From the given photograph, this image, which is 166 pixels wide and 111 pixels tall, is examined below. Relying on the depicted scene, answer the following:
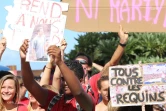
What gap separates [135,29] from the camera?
543 centimetres

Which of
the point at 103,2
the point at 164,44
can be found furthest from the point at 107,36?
the point at 103,2

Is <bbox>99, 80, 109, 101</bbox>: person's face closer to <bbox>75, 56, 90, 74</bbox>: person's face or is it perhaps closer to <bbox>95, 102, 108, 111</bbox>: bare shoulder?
<bbox>95, 102, 108, 111</bbox>: bare shoulder

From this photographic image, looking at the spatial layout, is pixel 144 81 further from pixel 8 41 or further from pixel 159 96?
pixel 8 41

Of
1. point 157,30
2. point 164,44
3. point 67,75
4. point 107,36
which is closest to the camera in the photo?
point 67,75

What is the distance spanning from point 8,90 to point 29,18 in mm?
740

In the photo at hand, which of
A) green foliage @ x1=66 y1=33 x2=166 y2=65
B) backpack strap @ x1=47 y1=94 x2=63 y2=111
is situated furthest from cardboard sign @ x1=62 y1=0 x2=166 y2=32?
green foliage @ x1=66 y1=33 x2=166 y2=65

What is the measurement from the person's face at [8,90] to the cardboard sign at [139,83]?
0.94m

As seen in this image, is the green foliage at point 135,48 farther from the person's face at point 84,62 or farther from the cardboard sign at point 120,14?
the cardboard sign at point 120,14

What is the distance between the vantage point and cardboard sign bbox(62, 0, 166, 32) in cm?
542

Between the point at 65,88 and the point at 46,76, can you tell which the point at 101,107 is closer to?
the point at 46,76

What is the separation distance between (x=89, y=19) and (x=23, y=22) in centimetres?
79

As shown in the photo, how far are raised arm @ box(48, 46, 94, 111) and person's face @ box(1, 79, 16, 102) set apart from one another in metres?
0.96

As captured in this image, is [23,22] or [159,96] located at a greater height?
[23,22]

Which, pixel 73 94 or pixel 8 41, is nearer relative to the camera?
pixel 73 94
